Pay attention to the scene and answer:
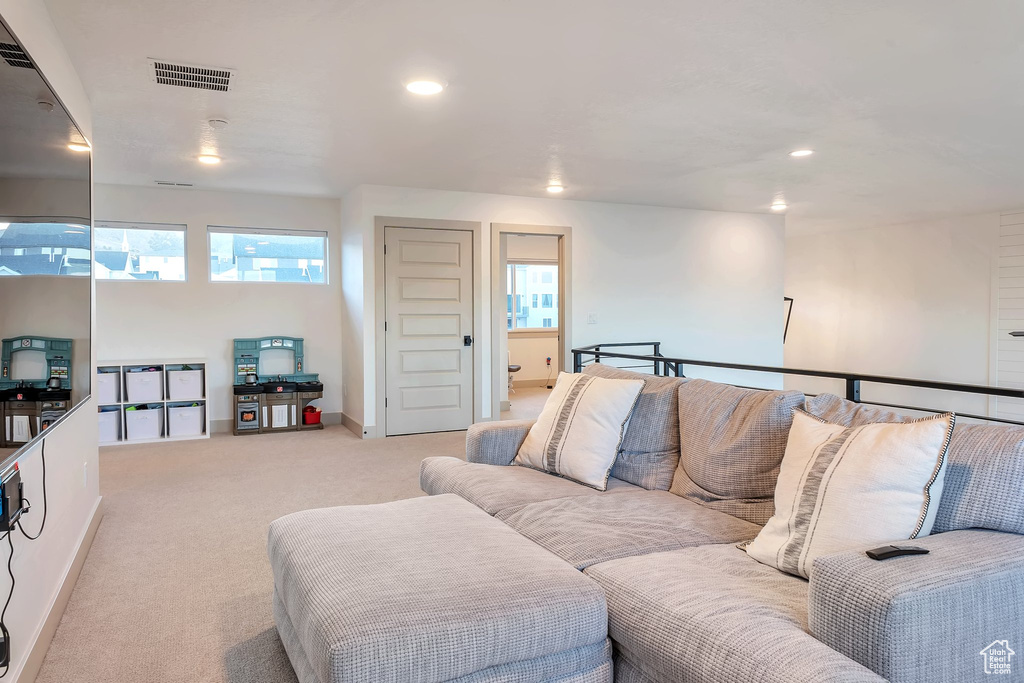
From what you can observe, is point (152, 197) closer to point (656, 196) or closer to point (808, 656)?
point (656, 196)

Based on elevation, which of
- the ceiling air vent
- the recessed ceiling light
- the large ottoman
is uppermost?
the ceiling air vent

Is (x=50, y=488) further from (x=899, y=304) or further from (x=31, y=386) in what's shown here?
(x=899, y=304)

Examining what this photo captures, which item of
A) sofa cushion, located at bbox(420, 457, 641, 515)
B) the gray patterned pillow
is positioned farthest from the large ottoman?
the gray patterned pillow

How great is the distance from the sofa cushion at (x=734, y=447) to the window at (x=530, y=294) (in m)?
7.93

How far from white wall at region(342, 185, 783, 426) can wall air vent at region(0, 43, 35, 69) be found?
4163 mm

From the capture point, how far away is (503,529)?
221 cm

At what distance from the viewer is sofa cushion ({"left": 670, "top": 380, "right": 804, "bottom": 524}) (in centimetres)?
229

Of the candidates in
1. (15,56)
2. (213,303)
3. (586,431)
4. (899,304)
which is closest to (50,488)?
(15,56)

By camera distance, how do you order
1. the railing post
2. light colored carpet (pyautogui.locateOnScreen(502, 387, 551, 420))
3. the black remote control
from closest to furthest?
the black remote control
the railing post
light colored carpet (pyautogui.locateOnScreen(502, 387, 551, 420))

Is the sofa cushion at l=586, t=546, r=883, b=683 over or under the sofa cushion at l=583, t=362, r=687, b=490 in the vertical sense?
under

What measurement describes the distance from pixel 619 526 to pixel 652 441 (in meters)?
0.66

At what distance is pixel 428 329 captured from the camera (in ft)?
21.1

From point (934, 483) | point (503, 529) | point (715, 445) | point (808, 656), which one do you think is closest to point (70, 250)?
point (503, 529)

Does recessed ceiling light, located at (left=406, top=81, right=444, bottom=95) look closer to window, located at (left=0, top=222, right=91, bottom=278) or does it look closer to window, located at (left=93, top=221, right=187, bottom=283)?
window, located at (left=0, top=222, right=91, bottom=278)
